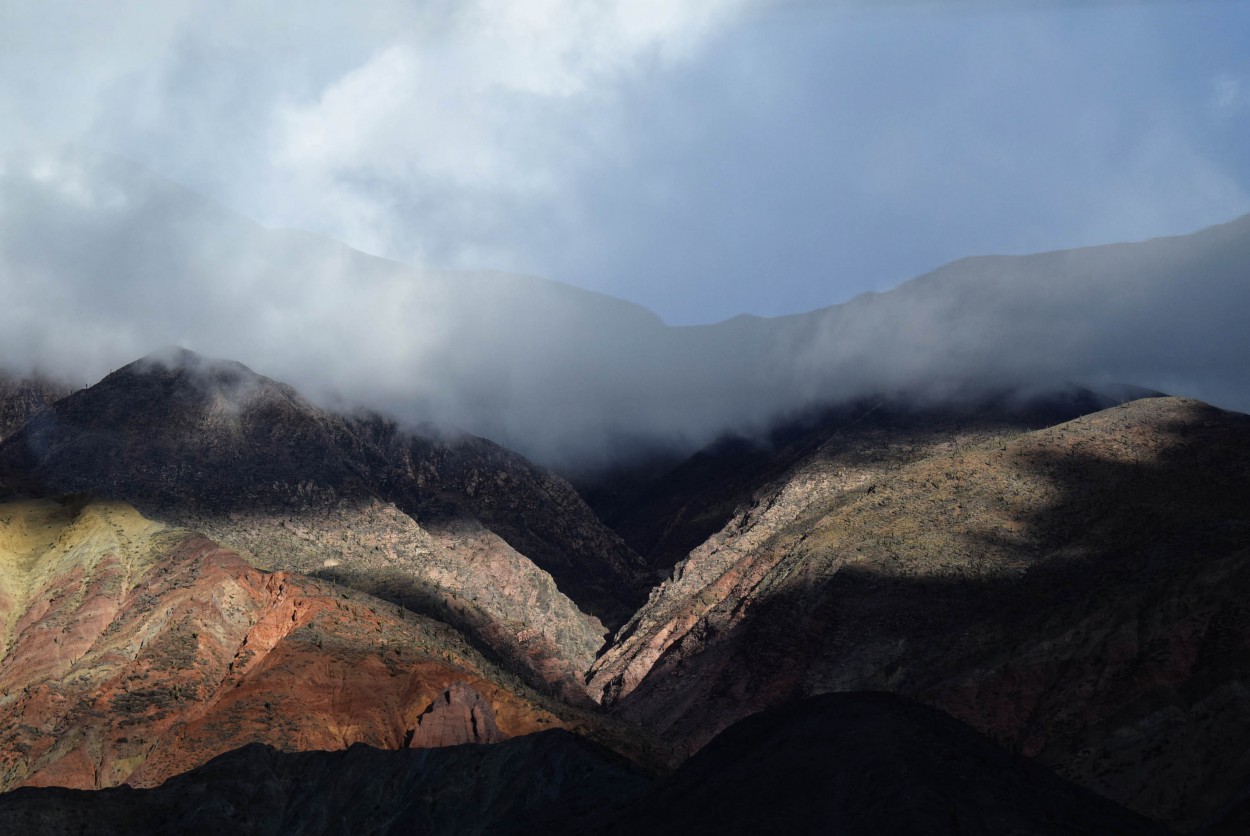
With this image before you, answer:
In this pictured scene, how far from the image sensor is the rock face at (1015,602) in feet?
186

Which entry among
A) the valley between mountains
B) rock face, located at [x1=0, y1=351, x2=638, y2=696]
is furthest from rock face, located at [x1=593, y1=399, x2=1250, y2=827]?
rock face, located at [x1=0, y1=351, x2=638, y2=696]

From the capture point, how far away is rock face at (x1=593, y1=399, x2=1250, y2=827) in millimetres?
56812

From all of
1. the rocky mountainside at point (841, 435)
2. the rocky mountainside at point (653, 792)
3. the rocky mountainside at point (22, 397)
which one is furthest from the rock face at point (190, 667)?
the rocky mountainside at point (841, 435)

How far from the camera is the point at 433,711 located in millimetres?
70812

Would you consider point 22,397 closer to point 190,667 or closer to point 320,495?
point 320,495

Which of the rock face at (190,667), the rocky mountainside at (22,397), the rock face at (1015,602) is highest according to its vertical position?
the rocky mountainside at (22,397)

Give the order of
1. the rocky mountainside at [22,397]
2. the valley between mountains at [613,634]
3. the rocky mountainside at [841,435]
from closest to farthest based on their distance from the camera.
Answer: the valley between mountains at [613,634] < the rocky mountainside at [841,435] < the rocky mountainside at [22,397]

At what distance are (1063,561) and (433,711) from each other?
167 ft

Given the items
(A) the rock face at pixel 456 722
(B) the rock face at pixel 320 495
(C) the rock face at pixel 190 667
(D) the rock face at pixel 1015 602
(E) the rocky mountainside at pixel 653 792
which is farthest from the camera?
(B) the rock face at pixel 320 495

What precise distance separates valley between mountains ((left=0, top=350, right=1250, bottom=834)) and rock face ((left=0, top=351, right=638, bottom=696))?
0.54 meters

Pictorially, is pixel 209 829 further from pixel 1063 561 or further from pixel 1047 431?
pixel 1047 431

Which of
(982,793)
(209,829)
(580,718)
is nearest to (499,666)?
(580,718)

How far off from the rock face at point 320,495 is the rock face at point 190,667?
17.4 m

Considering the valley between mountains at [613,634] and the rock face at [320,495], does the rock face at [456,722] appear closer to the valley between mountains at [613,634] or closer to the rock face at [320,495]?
the valley between mountains at [613,634]
